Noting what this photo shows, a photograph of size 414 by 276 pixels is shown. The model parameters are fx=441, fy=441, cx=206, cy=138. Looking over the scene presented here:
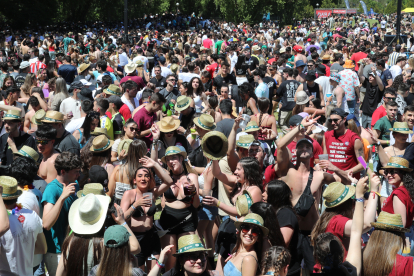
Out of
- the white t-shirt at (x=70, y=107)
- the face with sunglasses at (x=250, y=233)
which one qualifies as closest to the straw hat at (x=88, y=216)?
the face with sunglasses at (x=250, y=233)

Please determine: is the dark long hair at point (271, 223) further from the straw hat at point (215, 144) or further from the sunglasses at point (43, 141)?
the sunglasses at point (43, 141)

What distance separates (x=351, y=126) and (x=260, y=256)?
3454 mm

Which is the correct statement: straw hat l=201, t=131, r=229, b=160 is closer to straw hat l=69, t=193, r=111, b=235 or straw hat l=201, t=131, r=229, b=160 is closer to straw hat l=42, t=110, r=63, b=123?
straw hat l=69, t=193, r=111, b=235

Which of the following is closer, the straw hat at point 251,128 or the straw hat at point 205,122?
the straw hat at point 251,128

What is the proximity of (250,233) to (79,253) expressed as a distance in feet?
4.47

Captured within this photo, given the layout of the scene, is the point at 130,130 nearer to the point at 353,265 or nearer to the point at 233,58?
the point at 353,265

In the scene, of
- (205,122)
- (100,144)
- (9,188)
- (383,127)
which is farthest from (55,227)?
(383,127)

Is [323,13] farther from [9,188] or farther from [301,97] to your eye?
[9,188]

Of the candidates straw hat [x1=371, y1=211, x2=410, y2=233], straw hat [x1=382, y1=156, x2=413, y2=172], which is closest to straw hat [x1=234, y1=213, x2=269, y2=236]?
straw hat [x1=371, y1=211, x2=410, y2=233]

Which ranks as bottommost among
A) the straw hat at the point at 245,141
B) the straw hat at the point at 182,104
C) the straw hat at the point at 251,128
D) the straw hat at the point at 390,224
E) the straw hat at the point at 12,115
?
the straw hat at the point at 390,224

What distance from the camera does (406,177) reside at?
4750 millimetres

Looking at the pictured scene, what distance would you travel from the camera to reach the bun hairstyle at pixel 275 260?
3340 mm

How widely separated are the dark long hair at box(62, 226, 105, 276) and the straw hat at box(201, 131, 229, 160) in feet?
5.63

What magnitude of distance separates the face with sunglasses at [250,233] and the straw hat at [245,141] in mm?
1706
